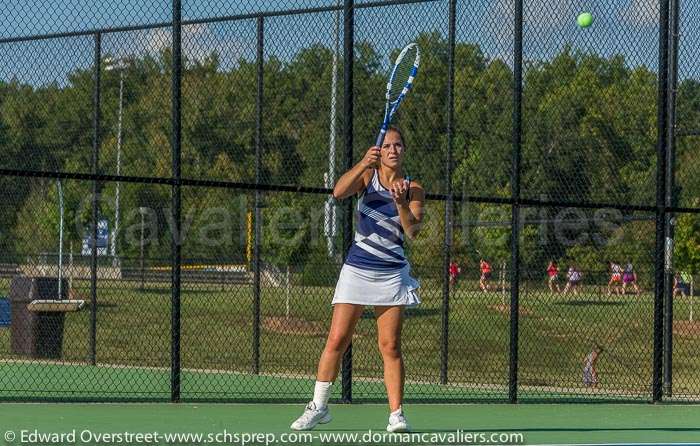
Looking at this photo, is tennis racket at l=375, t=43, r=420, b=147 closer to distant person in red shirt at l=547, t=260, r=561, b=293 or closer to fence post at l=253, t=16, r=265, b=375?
fence post at l=253, t=16, r=265, b=375

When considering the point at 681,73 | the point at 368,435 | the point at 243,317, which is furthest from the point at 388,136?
the point at 243,317

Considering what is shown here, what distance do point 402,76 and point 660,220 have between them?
131 inches

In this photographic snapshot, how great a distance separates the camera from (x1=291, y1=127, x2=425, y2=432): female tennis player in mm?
7590

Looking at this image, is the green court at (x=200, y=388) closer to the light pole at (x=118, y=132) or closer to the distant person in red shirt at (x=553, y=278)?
the light pole at (x=118, y=132)

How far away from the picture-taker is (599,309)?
1934 cm

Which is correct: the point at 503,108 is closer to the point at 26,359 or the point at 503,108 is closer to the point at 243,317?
the point at 243,317

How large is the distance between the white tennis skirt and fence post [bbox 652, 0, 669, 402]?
398 cm

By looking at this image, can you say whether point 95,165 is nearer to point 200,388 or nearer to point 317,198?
point 200,388

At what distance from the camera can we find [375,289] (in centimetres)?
759

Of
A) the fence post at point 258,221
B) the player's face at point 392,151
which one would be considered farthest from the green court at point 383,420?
the fence post at point 258,221

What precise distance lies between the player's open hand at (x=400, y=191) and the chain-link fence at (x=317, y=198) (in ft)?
8.13

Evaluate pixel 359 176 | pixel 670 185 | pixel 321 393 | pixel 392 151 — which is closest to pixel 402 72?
pixel 392 151

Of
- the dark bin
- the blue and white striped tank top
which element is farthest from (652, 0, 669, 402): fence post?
the dark bin

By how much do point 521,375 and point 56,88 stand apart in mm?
6428
